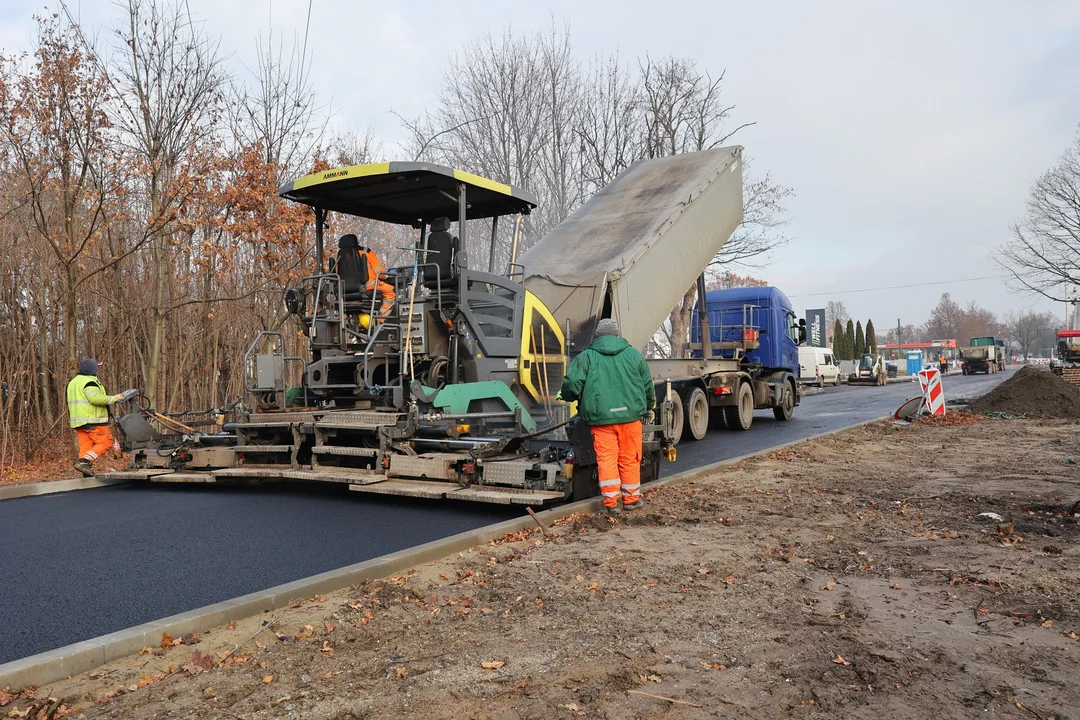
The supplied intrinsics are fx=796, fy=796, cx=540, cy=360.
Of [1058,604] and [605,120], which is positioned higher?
[605,120]

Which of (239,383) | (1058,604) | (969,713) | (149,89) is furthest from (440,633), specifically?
(239,383)

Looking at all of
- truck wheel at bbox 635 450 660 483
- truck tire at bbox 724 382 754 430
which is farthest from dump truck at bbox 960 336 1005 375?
truck wheel at bbox 635 450 660 483

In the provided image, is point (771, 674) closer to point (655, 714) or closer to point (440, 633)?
point (655, 714)

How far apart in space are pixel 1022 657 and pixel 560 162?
22515mm

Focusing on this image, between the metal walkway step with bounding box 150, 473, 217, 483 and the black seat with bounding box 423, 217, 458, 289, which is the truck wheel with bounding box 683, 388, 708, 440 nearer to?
the black seat with bounding box 423, 217, 458, 289

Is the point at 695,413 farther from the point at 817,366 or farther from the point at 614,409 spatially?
the point at 817,366

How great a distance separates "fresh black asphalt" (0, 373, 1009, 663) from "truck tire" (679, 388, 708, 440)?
649 cm

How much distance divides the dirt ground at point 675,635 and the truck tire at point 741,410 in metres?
8.51

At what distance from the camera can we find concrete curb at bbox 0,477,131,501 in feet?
25.9

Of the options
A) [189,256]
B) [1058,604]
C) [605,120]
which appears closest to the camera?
[1058,604]

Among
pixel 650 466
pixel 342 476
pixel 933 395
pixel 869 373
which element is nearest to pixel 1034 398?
pixel 933 395

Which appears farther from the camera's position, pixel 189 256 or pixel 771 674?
pixel 189 256

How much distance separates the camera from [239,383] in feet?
43.7

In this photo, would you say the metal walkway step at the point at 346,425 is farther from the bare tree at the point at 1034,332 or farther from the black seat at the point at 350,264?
the bare tree at the point at 1034,332
